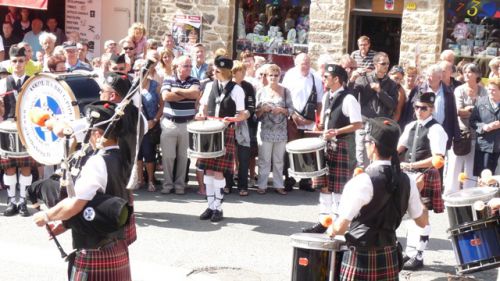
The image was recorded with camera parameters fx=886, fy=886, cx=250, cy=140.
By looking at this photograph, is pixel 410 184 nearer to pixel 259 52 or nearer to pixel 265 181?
pixel 265 181

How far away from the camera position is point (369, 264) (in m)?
5.80

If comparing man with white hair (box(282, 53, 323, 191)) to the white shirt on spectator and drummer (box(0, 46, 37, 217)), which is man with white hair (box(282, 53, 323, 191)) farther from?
drummer (box(0, 46, 37, 217))

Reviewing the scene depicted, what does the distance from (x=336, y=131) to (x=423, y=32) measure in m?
5.21

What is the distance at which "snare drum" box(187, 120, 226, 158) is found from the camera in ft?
31.0

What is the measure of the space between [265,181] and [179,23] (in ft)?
17.1

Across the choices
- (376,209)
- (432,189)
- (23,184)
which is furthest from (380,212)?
(23,184)

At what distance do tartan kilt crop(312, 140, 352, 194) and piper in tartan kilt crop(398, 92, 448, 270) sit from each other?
947mm

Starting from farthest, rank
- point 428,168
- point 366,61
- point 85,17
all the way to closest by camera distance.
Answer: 1. point 85,17
2. point 366,61
3. point 428,168

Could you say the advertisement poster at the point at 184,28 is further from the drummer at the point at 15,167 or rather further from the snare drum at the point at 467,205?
the snare drum at the point at 467,205

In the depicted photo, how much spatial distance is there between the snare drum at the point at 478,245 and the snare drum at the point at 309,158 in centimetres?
215

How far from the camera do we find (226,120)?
9781 millimetres

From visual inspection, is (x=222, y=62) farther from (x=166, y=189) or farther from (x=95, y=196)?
(x=95, y=196)

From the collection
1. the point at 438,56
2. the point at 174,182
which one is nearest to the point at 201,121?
the point at 174,182

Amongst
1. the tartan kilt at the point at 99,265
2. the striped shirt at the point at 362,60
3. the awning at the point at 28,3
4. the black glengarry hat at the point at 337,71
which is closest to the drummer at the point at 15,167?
the black glengarry hat at the point at 337,71
